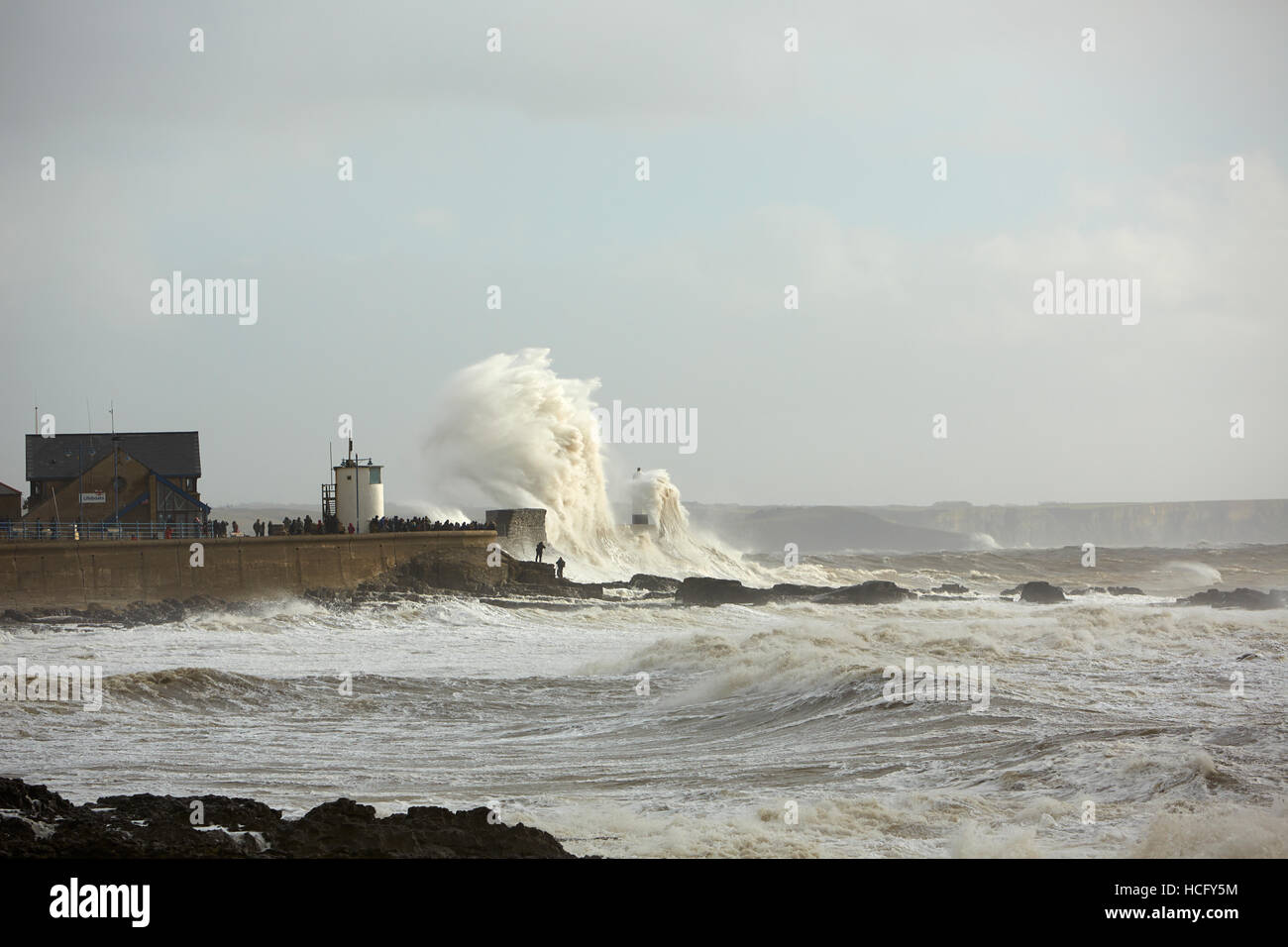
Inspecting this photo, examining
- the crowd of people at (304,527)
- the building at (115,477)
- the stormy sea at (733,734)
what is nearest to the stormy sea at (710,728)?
the stormy sea at (733,734)

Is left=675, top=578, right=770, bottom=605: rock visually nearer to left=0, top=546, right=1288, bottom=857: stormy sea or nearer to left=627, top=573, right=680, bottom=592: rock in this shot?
left=627, top=573, right=680, bottom=592: rock

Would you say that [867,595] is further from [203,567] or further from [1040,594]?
[203,567]

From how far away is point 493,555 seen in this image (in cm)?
3434

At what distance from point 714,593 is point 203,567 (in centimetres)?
1294

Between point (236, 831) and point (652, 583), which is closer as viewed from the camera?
point (236, 831)

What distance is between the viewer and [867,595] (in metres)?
34.7

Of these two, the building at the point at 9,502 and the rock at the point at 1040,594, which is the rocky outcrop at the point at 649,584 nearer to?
the rock at the point at 1040,594

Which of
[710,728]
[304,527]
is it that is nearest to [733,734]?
[710,728]

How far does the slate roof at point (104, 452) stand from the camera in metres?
34.8

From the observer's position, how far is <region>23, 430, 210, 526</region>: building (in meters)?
33.4

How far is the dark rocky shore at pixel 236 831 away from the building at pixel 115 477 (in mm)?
25200

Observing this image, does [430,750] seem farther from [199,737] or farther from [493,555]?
[493,555]
